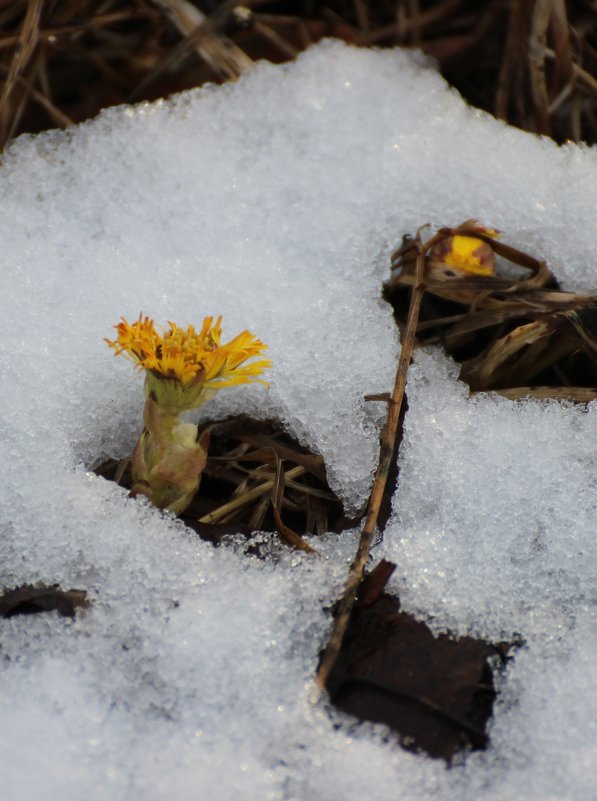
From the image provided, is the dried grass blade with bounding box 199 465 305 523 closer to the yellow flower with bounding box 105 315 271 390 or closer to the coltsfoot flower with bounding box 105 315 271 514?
the coltsfoot flower with bounding box 105 315 271 514

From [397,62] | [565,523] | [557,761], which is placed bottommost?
[557,761]

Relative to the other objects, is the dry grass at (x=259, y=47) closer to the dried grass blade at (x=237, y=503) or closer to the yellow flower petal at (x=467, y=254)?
the yellow flower petal at (x=467, y=254)

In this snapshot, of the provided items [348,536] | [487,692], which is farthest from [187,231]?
[487,692]

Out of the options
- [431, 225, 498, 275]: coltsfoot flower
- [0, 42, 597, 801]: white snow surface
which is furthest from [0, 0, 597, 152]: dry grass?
[431, 225, 498, 275]: coltsfoot flower

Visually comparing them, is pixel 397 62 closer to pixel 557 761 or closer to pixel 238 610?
pixel 238 610

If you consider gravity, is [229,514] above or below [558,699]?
above
